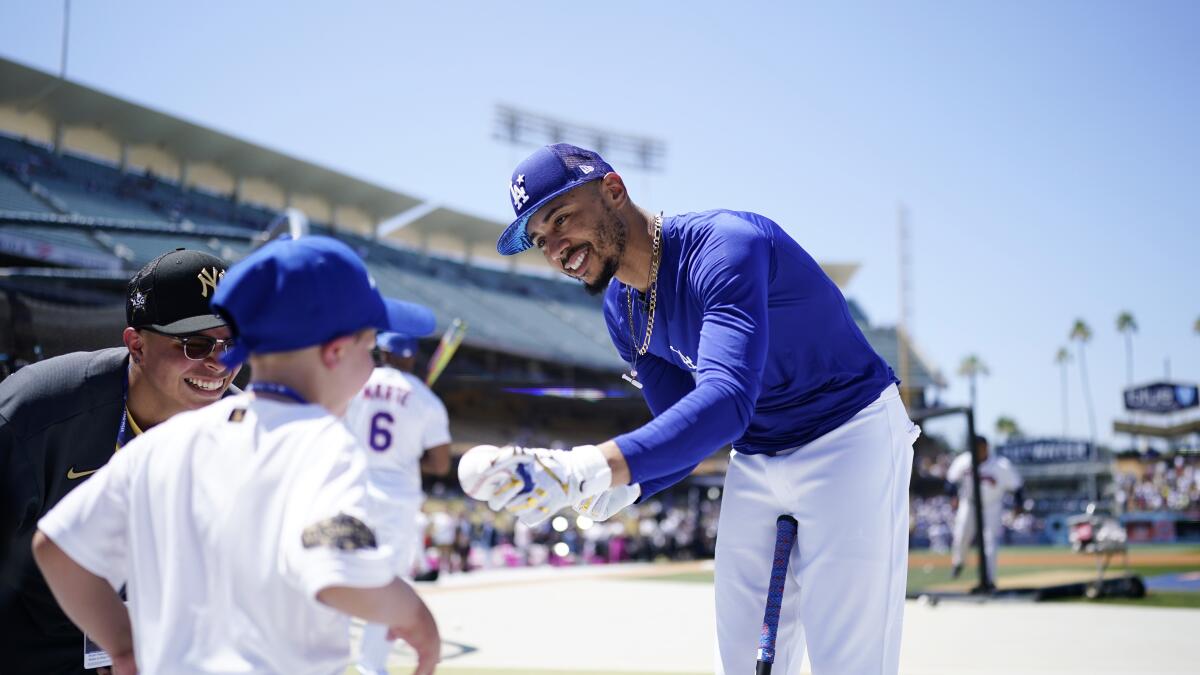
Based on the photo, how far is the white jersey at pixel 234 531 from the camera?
168 cm

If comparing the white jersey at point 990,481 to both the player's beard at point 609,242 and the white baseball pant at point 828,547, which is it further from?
the player's beard at point 609,242

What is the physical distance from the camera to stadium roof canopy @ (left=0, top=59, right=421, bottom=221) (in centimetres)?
3603

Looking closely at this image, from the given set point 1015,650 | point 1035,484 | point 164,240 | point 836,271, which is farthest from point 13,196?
point 1035,484

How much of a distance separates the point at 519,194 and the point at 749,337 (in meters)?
0.79

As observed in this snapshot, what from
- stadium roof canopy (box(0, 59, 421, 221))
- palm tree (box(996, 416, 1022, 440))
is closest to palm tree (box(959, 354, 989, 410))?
palm tree (box(996, 416, 1022, 440))

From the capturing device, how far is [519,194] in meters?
2.71

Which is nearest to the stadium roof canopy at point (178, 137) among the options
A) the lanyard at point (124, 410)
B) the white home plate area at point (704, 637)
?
the white home plate area at point (704, 637)

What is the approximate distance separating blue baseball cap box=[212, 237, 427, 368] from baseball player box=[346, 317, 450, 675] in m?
3.48

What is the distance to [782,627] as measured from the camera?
2.96 m

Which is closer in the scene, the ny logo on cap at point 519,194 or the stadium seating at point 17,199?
A: the ny logo on cap at point 519,194

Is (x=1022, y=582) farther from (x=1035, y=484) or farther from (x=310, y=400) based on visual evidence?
(x=1035, y=484)

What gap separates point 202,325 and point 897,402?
2.08 metres

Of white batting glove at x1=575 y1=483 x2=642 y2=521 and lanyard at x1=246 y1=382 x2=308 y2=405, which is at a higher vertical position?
lanyard at x1=246 y1=382 x2=308 y2=405

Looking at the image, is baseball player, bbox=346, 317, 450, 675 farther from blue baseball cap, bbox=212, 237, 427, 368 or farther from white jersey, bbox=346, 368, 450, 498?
blue baseball cap, bbox=212, 237, 427, 368
